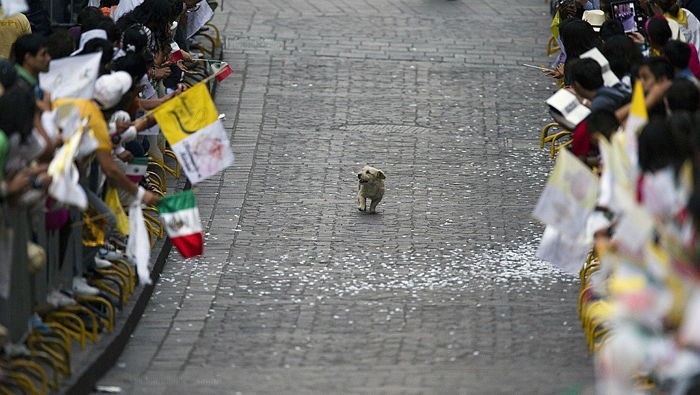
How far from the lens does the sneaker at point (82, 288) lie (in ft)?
38.6

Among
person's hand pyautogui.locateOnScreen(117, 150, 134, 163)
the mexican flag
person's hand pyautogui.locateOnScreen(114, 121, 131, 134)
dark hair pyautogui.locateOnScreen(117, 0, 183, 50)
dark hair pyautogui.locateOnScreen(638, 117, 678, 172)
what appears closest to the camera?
dark hair pyautogui.locateOnScreen(638, 117, 678, 172)

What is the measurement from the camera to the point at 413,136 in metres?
17.9

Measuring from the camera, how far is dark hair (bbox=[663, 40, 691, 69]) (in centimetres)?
1252

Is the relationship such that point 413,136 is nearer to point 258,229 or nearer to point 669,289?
point 258,229

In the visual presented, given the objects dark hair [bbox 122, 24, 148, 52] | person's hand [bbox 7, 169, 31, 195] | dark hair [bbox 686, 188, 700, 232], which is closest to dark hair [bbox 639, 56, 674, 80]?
dark hair [bbox 686, 188, 700, 232]

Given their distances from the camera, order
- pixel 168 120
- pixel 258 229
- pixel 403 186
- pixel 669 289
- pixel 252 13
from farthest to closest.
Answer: pixel 252 13 < pixel 403 186 < pixel 258 229 < pixel 168 120 < pixel 669 289

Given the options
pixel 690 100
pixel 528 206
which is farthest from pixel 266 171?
pixel 690 100

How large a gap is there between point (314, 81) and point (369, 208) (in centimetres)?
480

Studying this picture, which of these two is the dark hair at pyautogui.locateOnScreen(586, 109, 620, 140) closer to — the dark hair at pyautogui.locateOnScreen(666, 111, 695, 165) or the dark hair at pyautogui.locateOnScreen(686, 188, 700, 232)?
the dark hair at pyautogui.locateOnScreen(666, 111, 695, 165)

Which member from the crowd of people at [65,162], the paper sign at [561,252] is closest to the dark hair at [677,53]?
the paper sign at [561,252]

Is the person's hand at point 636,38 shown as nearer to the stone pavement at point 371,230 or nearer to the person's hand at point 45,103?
the stone pavement at point 371,230

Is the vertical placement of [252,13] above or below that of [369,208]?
below

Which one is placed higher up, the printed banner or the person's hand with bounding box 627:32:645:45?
the printed banner

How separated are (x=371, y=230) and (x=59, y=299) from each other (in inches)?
166
